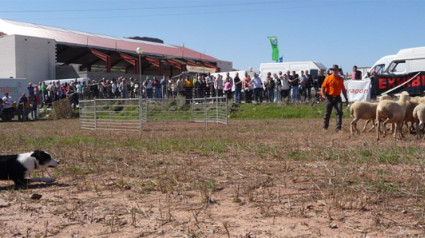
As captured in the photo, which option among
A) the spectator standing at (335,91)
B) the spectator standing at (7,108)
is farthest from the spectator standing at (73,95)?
the spectator standing at (335,91)

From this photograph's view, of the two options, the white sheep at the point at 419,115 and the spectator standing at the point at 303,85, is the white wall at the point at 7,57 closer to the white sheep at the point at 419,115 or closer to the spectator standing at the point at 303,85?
the spectator standing at the point at 303,85

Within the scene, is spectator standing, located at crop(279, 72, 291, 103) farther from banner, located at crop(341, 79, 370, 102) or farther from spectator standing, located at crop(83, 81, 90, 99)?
spectator standing, located at crop(83, 81, 90, 99)

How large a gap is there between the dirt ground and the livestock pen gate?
854 cm

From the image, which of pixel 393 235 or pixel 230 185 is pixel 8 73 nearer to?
pixel 230 185

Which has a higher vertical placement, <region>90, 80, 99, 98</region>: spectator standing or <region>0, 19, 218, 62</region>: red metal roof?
<region>0, 19, 218, 62</region>: red metal roof

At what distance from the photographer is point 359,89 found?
2061 centimetres

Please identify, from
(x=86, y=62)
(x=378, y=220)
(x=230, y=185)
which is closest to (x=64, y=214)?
(x=230, y=185)

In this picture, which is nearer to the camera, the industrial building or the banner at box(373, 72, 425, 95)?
the banner at box(373, 72, 425, 95)

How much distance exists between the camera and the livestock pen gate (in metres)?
16.8

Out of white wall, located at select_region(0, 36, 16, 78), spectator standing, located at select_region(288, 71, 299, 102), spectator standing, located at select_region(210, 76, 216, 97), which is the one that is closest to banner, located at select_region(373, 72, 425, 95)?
spectator standing, located at select_region(288, 71, 299, 102)

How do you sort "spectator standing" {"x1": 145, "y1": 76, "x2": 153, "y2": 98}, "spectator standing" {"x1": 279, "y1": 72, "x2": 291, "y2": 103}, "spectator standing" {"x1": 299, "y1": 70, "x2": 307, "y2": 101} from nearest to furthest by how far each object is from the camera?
"spectator standing" {"x1": 299, "y1": 70, "x2": 307, "y2": 101}, "spectator standing" {"x1": 279, "y1": 72, "x2": 291, "y2": 103}, "spectator standing" {"x1": 145, "y1": 76, "x2": 153, "y2": 98}

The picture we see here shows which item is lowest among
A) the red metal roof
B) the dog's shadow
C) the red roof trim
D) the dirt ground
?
the dog's shadow

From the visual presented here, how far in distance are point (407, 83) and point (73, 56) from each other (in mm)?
34700

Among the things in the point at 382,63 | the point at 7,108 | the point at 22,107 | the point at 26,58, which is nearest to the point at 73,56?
the point at 26,58
